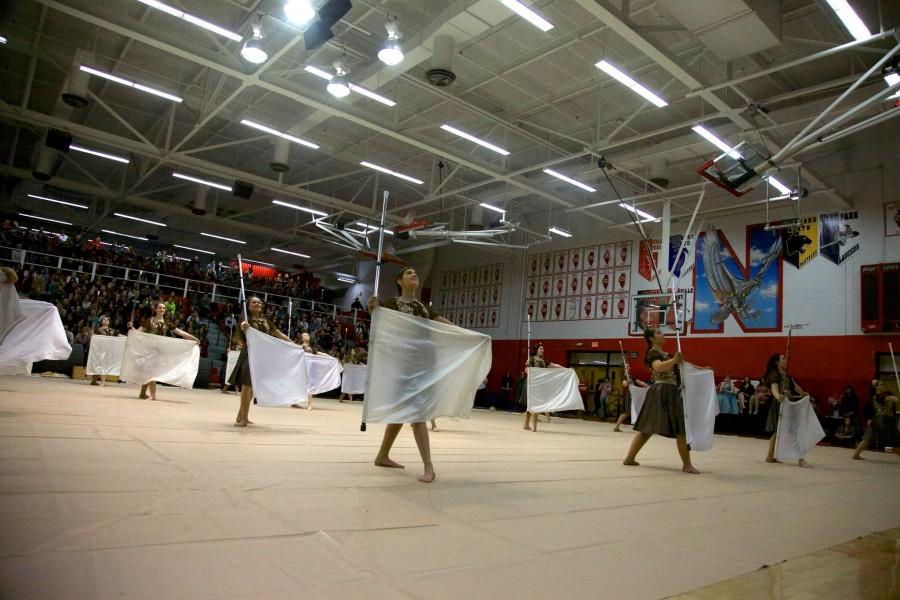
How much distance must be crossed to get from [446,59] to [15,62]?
37.9 ft

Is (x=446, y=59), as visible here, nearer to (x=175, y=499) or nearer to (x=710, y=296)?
(x=175, y=499)

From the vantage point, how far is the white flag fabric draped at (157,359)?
853 centimetres

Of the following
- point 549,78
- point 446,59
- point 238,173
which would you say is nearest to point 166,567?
point 446,59

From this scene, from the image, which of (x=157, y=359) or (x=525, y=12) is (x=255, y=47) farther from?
(x=157, y=359)

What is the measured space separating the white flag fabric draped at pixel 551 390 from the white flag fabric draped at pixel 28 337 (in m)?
6.83

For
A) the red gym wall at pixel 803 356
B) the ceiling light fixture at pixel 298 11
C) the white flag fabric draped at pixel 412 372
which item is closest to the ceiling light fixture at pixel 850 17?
the ceiling light fixture at pixel 298 11

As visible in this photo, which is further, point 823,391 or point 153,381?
point 823,391

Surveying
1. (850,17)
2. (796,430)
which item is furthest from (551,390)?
(850,17)

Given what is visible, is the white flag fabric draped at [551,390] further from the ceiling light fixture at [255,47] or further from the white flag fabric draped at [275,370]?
the ceiling light fixture at [255,47]

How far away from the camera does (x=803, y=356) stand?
14.4 meters

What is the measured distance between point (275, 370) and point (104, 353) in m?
A: 7.34

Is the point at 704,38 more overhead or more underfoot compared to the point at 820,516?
more overhead

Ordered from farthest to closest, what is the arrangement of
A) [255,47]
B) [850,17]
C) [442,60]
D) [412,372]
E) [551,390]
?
1. [551,390]
2. [442,60]
3. [255,47]
4. [850,17]
5. [412,372]

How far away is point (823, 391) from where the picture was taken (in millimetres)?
13812
